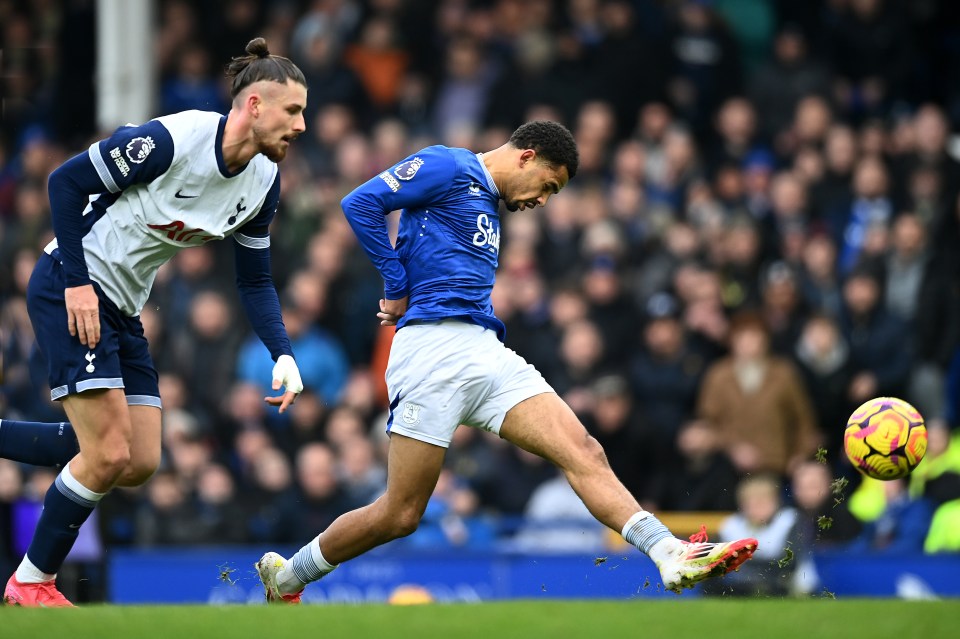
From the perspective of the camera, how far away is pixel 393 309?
7180 millimetres

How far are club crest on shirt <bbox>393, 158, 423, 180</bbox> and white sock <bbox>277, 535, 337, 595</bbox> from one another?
1.79 metres

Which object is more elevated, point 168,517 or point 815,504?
point 815,504

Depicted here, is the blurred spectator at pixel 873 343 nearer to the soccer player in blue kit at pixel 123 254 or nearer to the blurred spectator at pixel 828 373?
the blurred spectator at pixel 828 373

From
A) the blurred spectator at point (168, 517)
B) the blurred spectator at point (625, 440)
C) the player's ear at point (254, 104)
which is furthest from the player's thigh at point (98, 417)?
the blurred spectator at point (168, 517)

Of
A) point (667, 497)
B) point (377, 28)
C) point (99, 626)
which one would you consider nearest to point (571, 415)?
point (99, 626)

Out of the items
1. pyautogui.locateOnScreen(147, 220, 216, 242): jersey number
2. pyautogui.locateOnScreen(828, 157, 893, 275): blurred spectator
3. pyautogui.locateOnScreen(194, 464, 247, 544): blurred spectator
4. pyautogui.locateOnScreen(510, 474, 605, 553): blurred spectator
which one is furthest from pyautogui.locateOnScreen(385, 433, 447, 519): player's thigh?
pyautogui.locateOnScreen(828, 157, 893, 275): blurred spectator

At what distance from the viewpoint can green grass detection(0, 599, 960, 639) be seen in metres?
5.39

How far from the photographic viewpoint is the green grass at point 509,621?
5.39m

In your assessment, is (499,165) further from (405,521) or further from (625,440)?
(625,440)

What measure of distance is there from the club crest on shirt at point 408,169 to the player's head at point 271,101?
0.52 meters

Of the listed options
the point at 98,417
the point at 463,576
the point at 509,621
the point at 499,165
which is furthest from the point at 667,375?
the point at 509,621

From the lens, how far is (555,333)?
1221 cm

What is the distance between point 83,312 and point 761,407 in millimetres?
6053

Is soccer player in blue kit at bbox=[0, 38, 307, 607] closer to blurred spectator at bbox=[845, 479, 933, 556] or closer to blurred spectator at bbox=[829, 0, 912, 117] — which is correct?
blurred spectator at bbox=[845, 479, 933, 556]
